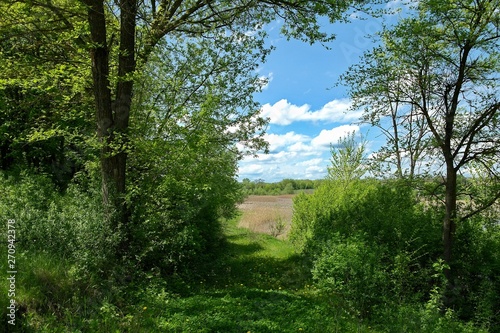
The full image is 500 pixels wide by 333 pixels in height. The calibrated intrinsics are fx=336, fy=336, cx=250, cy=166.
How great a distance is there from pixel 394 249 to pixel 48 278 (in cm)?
780

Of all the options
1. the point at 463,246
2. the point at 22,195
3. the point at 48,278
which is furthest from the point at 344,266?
the point at 22,195

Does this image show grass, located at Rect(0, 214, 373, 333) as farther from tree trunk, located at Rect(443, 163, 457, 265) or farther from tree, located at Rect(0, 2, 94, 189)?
tree trunk, located at Rect(443, 163, 457, 265)

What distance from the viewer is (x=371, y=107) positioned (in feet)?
29.3

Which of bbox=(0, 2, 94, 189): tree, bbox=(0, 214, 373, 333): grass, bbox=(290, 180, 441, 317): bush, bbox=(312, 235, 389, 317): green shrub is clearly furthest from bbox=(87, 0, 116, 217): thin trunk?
bbox=(290, 180, 441, 317): bush

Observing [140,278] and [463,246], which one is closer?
[140,278]

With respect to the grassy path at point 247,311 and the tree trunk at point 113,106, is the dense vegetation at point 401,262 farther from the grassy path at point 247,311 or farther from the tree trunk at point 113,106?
the tree trunk at point 113,106

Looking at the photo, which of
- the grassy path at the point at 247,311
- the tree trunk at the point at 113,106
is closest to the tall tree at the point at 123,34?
the tree trunk at the point at 113,106

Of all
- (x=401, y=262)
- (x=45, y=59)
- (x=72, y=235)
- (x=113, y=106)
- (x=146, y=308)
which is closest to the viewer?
(x=146, y=308)

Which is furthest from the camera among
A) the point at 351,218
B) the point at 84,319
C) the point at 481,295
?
the point at 351,218

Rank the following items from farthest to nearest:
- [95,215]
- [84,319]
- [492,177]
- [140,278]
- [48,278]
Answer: [492,177] → [140,278] → [95,215] → [48,278] → [84,319]

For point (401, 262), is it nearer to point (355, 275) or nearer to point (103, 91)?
point (355, 275)

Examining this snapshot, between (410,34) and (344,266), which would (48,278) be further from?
(410,34)

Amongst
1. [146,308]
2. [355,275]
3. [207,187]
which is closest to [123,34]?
[207,187]

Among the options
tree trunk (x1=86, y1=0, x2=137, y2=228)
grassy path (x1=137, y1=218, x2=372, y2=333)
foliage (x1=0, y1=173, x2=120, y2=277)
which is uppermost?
tree trunk (x1=86, y1=0, x2=137, y2=228)
